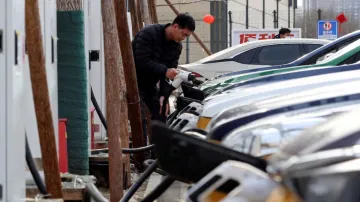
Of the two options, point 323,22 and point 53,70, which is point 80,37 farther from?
point 323,22

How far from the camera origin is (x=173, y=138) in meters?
3.13

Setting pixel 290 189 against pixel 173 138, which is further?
pixel 173 138

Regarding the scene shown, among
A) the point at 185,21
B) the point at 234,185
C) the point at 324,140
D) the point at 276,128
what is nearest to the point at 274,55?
the point at 185,21

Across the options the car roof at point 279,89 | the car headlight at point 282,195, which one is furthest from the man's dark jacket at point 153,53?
the car headlight at point 282,195

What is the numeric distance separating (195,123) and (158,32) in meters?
4.20

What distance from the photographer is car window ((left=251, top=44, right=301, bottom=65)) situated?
1852 cm

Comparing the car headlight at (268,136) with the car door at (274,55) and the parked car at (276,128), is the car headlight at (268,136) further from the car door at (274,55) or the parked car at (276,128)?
the car door at (274,55)

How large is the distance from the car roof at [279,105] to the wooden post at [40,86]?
1539 millimetres

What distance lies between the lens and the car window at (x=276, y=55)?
60.7 feet

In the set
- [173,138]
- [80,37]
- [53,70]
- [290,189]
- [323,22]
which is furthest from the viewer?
[323,22]

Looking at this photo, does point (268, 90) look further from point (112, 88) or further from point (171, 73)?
point (171, 73)

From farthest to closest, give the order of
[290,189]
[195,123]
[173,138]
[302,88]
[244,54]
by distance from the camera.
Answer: [244,54]
[195,123]
[302,88]
[173,138]
[290,189]

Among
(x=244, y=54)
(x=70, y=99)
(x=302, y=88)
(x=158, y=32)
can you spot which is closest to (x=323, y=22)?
(x=244, y=54)

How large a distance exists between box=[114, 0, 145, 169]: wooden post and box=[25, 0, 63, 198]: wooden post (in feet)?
10.8
